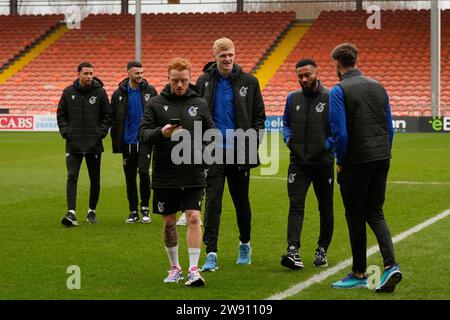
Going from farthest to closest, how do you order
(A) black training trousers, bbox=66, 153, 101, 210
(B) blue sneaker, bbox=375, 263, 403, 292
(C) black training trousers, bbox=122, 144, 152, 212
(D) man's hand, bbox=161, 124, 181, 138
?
(C) black training trousers, bbox=122, 144, 152, 212 < (A) black training trousers, bbox=66, 153, 101, 210 < (D) man's hand, bbox=161, 124, 181, 138 < (B) blue sneaker, bbox=375, 263, 403, 292

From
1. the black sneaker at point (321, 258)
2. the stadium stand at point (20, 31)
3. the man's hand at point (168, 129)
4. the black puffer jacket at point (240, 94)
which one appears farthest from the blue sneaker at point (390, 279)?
the stadium stand at point (20, 31)

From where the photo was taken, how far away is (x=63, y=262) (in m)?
9.02

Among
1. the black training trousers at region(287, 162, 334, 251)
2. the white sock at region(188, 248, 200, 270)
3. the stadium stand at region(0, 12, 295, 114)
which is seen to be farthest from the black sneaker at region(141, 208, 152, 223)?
the stadium stand at region(0, 12, 295, 114)

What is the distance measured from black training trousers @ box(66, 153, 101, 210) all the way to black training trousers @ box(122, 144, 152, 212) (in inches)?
16.2

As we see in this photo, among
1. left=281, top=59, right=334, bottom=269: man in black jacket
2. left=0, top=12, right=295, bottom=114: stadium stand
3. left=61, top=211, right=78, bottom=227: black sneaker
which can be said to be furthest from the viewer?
left=0, top=12, right=295, bottom=114: stadium stand

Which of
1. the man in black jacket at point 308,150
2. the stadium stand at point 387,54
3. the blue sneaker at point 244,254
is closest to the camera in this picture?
the man in black jacket at point 308,150

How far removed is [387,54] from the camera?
128ft

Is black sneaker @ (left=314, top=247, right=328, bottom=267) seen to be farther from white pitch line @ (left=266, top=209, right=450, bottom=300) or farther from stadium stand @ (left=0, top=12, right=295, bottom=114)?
stadium stand @ (left=0, top=12, right=295, bottom=114)

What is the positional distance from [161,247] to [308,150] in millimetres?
2110

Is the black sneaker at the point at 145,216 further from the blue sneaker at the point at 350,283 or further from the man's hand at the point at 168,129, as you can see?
the blue sneaker at the point at 350,283

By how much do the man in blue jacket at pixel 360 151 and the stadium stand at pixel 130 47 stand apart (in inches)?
1228

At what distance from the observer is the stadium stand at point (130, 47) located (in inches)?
1566

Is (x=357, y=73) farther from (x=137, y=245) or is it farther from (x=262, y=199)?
(x=262, y=199)

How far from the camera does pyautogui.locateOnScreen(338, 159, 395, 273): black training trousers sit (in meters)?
7.55
